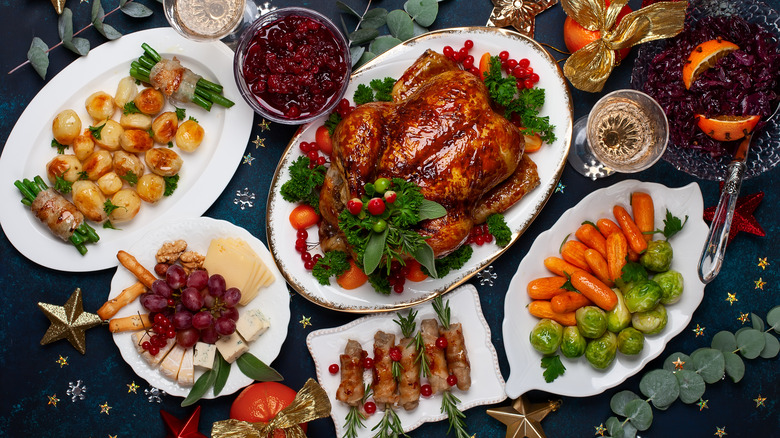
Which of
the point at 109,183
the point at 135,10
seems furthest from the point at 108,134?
the point at 135,10

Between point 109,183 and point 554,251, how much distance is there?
8.80ft

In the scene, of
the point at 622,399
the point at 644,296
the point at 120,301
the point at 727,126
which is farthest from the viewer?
the point at 622,399

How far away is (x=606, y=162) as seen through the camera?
3.06 m

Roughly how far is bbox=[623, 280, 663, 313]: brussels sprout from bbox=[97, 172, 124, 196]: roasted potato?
309cm

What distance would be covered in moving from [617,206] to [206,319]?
8.22 ft

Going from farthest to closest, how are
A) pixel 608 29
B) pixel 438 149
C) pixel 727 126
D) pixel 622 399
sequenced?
1. pixel 622 399
2. pixel 608 29
3. pixel 727 126
4. pixel 438 149

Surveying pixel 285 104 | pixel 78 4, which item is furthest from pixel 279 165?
pixel 78 4

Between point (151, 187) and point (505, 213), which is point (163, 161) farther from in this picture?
point (505, 213)

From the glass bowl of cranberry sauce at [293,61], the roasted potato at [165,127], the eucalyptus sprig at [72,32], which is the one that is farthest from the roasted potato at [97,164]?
the glass bowl of cranberry sauce at [293,61]

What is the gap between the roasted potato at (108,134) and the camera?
10.6ft

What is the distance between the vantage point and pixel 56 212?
10.4 ft

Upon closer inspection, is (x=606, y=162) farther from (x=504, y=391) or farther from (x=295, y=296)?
(x=295, y=296)

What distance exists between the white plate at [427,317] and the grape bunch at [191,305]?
53 centimetres

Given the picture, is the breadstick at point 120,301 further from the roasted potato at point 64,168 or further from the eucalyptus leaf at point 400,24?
the eucalyptus leaf at point 400,24
